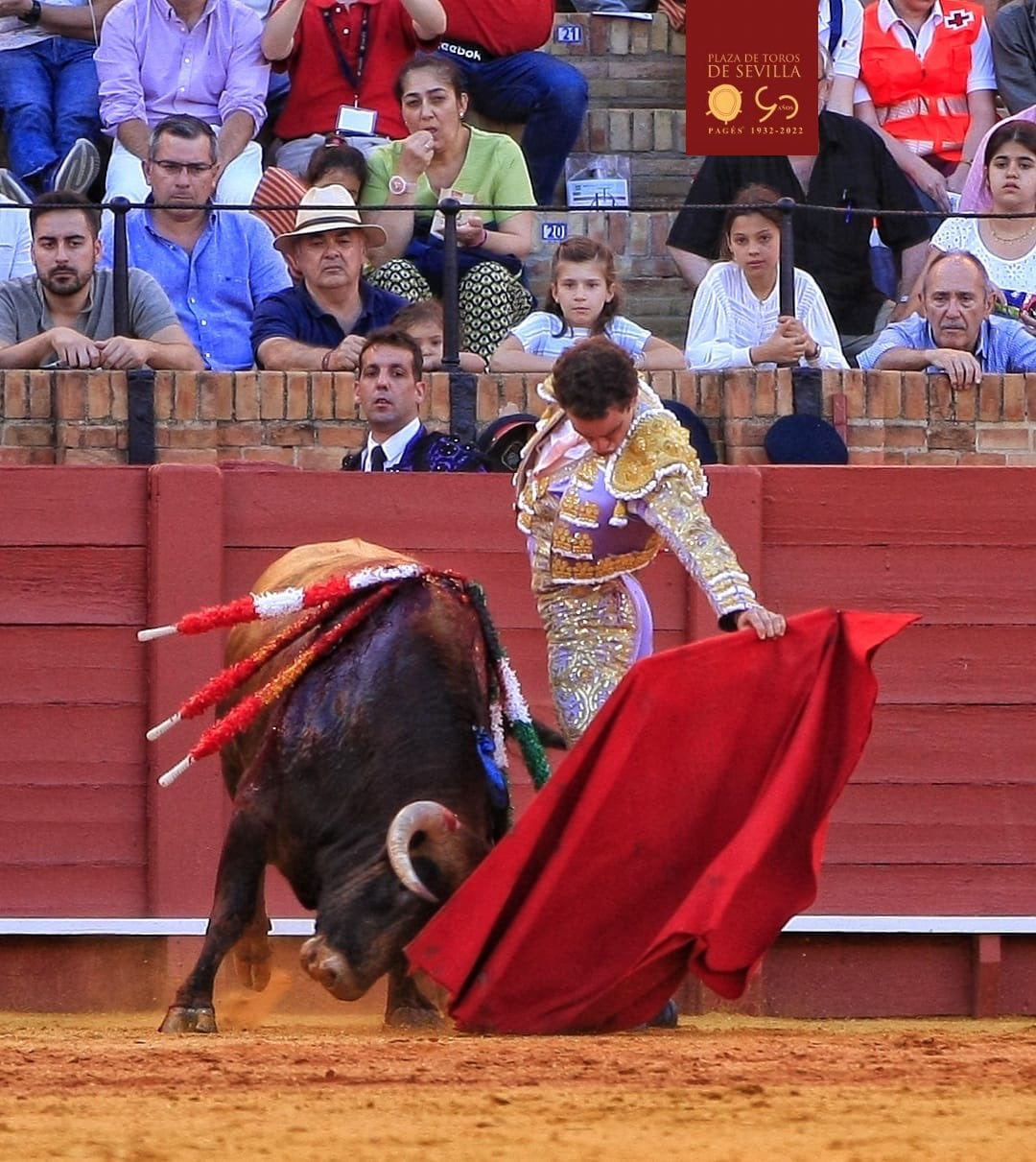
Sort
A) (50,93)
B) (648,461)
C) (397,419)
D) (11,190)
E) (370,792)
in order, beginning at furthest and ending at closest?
(50,93) → (11,190) → (397,419) → (370,792) → (648,461)

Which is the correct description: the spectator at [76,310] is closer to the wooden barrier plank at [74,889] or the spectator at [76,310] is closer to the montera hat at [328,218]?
the montera hat at [328,218]

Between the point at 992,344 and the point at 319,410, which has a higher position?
the point at 992,344

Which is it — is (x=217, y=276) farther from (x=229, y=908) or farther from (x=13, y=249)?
(x=229, y=908)

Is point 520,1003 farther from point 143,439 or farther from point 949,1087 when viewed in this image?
point 143,439

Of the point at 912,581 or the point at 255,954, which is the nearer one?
the point at 255,954

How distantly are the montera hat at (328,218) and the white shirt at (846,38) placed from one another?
181 centimetres

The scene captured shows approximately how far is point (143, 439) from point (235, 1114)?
11.5 ft

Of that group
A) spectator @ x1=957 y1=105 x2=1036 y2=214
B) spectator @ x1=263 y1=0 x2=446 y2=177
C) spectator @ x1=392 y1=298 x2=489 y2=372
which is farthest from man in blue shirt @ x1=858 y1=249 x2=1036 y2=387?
spectator @ x1=263 y1=0 x2=446 y2=177

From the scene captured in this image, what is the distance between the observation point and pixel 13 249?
716 cm

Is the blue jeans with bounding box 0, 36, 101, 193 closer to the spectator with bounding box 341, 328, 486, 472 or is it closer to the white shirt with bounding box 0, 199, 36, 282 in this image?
the white shirt with bounding box 0, 199, 36, 282

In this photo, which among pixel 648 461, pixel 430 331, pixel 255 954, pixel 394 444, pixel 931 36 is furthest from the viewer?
pixel 931 36

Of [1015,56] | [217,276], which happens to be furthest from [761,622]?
[1015,56]

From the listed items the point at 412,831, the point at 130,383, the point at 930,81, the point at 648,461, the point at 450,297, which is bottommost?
the point at 412,831

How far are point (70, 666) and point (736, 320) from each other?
209 cm
